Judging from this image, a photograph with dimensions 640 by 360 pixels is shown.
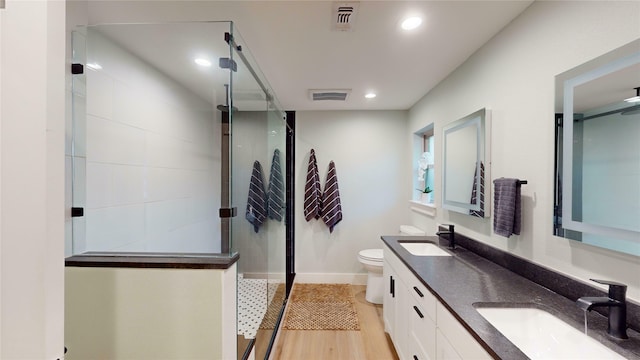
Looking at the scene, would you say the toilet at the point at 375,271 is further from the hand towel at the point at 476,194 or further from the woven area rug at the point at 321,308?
the hand towel at the point at 476,194

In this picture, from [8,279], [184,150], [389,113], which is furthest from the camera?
[389,113]

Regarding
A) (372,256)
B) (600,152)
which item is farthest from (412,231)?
(600,152)

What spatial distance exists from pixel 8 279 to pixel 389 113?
3.53 metres

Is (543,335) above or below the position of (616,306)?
below

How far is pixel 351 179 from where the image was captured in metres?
3.51

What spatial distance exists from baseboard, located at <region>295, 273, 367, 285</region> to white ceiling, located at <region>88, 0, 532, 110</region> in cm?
242

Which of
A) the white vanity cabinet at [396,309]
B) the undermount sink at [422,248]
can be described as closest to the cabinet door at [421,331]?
the white vanity cabinet at [396,309]

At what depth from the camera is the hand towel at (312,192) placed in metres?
3.38

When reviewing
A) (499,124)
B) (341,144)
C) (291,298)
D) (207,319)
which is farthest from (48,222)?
(341,144)

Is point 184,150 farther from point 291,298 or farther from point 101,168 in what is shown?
point 291,298

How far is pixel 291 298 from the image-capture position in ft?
10.0

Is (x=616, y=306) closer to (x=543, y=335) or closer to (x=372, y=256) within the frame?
(x=543, y=335)

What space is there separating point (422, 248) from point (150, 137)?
7.73ft

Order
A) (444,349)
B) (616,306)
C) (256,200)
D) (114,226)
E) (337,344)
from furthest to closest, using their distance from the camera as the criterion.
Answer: (337,344) < (256,200) < (114,226) < (444,349) < (616,306)
